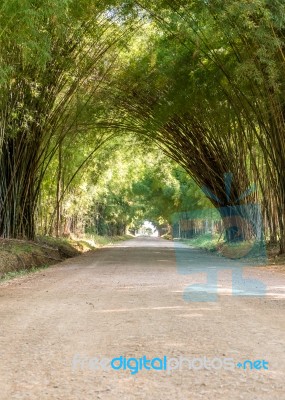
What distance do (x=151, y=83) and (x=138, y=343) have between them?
1037 centimetres

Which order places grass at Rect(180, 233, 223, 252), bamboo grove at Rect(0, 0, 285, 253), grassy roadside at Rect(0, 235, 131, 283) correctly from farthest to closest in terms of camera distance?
grass at Rect(180, 233, 223, 252)
grassy roadside at Rect(0, 235, 131, 283)
bamboo grove at Rect(0, 0, 285, 253)

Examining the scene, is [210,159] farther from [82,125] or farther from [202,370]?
[202,370]

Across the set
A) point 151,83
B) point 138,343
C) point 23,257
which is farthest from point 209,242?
point 138,343

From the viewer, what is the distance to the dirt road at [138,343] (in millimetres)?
2438

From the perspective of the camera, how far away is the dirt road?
2438 millimetres

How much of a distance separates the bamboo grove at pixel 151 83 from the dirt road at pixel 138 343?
9.86 ft

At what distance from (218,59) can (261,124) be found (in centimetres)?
155

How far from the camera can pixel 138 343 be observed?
329 centimetres

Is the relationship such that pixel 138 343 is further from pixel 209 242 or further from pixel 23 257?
pixel 209 242

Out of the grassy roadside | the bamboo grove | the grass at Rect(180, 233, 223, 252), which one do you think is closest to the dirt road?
→ the grassy roadside

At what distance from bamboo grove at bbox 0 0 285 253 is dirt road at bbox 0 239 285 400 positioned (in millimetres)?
3006

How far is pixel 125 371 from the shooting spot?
2.68 meters

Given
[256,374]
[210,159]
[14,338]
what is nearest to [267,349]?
[256,374]

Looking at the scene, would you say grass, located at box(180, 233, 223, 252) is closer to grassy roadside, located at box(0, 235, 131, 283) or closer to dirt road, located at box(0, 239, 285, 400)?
grassy roadside, located at box(0, 235, 131, 283)
